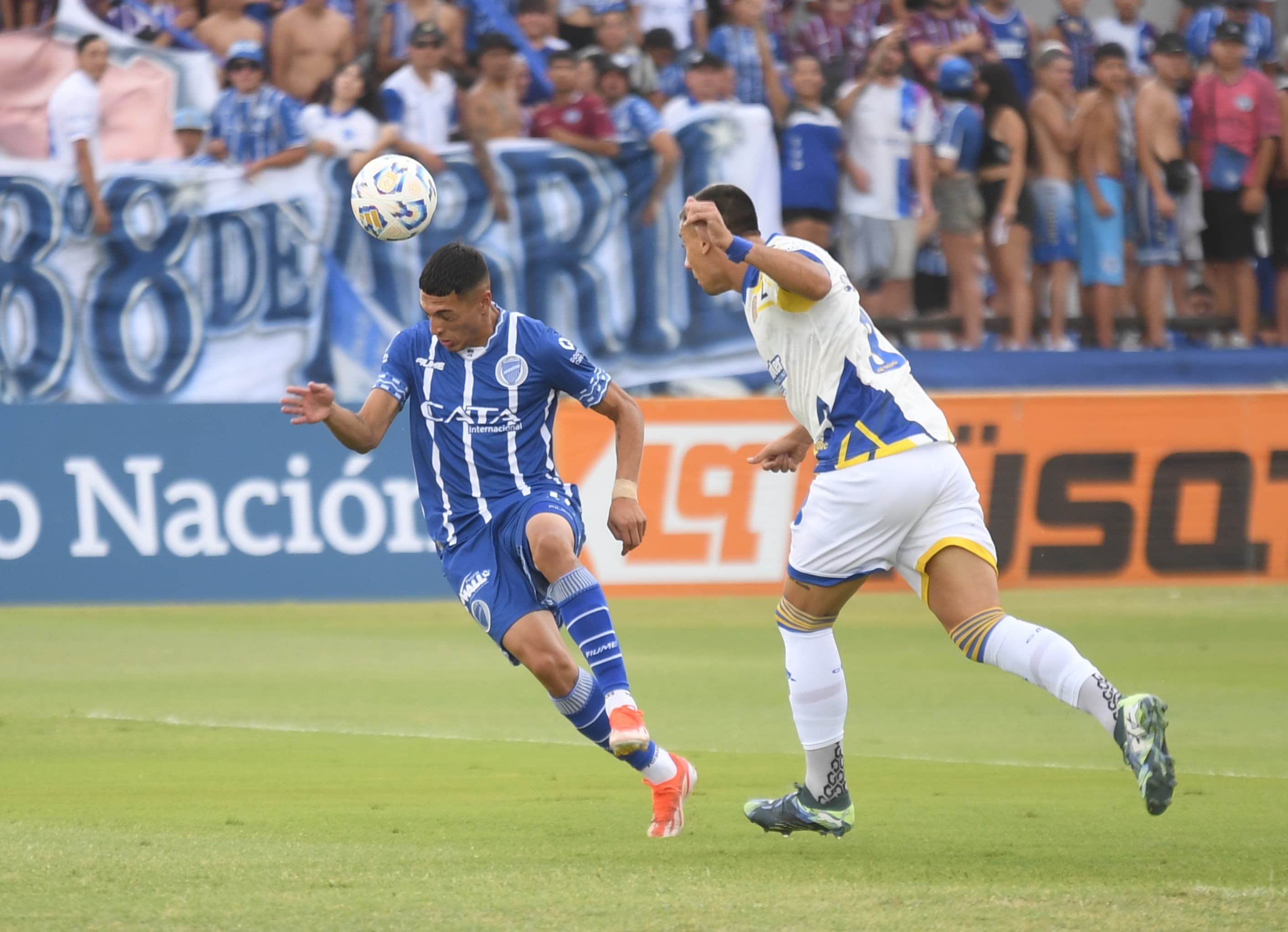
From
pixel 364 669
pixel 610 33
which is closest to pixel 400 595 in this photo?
pixel 364 669

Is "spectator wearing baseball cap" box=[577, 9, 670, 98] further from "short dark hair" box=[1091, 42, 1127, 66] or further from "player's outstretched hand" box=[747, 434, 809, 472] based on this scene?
"player's outstretched hand" box=[747, 434, 809, 472]

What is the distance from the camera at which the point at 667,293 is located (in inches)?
612

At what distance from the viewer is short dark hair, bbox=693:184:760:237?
6074 mm

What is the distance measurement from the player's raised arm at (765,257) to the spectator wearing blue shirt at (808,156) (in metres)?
9.62

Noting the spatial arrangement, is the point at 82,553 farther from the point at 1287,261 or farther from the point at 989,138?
the point at 1287,261

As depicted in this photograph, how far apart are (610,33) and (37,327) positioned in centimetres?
542

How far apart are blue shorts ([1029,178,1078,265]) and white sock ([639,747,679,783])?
36.2 ft

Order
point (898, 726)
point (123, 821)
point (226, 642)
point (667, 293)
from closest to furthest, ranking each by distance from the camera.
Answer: point (123, 821) < point (898, 726) < point (226, 642) < point (667, 293)

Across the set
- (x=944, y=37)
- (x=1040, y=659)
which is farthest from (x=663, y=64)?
(x=1040, y=659)

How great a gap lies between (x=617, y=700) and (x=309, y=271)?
937 centimetres

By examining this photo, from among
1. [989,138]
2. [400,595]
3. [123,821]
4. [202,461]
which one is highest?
[989,138]

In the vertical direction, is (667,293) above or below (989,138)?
below

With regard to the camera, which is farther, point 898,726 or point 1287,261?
point 1287,261

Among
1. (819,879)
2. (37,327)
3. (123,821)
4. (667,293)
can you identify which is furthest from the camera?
(667,293)
